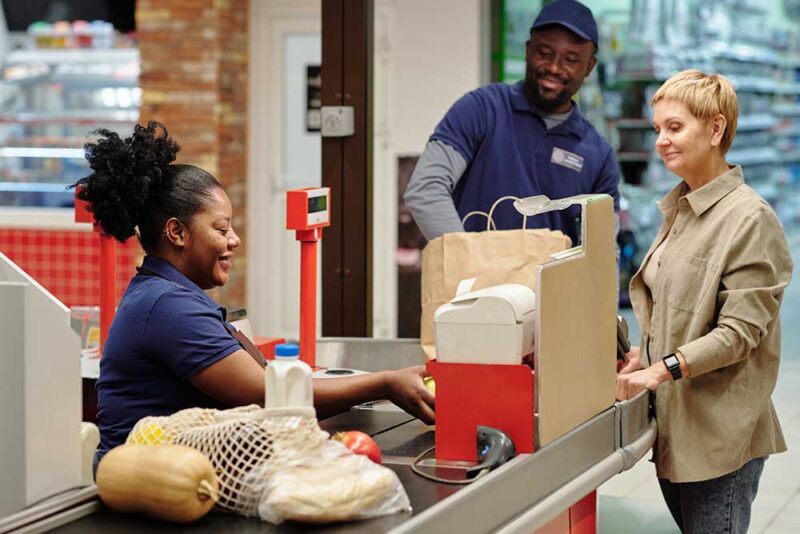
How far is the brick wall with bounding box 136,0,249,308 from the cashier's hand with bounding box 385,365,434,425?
17.7 ft

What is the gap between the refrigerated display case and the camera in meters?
8.59

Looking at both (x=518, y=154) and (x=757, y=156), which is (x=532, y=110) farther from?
(x=757, y=156)

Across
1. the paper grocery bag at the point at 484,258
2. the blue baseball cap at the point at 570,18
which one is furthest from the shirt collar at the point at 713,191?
the blue baseball cap at the point at 570,18

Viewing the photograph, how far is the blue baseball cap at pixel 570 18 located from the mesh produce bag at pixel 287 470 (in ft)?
6.69

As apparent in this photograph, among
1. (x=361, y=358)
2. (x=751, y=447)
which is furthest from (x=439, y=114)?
(x=751, y=447)

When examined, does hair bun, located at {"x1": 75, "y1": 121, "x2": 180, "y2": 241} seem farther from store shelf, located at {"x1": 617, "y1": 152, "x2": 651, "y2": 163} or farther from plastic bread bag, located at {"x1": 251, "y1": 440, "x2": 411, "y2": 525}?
store shelf, located at {"x1": 617, "y1": 152, "x2": 651, "y2": 163}

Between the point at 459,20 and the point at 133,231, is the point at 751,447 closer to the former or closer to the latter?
the point at 133,231

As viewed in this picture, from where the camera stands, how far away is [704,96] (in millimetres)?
2895

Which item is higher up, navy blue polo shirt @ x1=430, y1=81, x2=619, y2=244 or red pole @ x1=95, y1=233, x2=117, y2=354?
navy blue polo shirt @ x1=430, y1=81, x2=619, y2=244

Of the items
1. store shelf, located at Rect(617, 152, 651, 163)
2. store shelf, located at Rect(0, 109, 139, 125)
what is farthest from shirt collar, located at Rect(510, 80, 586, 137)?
store shelf, located at Rect(0, 109, 139, 125)

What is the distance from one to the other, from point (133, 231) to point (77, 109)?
20.9ft

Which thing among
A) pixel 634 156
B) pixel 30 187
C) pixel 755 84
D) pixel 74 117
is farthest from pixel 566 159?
pixel 30 187

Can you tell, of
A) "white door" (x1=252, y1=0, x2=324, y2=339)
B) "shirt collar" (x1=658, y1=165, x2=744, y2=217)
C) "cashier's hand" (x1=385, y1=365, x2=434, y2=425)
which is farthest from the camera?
"white door" (x1=252, y1=0, x2=324, y2=339)

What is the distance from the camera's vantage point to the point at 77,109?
8.70 m
